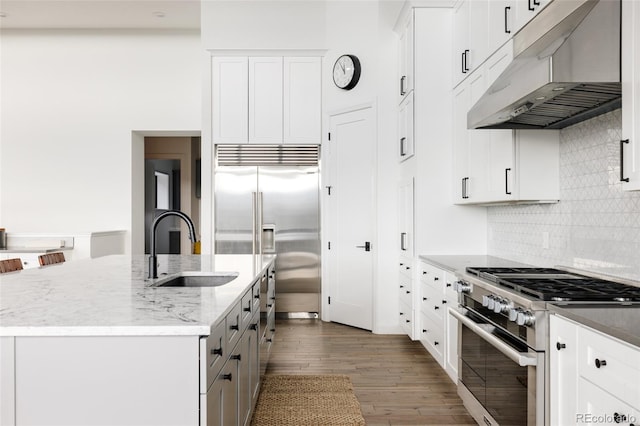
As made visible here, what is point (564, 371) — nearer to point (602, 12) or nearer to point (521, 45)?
point (602, 12)

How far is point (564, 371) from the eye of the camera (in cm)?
182

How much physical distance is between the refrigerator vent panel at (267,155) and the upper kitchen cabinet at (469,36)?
2.15m

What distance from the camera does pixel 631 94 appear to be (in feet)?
6.09

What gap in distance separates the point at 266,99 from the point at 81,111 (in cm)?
283

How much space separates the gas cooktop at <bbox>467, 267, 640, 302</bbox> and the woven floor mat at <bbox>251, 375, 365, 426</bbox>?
3.94 feet

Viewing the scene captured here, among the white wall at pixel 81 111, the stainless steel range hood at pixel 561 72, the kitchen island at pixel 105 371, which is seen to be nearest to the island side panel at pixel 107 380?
the kitchen island at pixel 105 371

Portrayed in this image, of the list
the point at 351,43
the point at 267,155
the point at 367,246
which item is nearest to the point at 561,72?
the point at 367,246

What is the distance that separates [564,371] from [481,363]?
726mm

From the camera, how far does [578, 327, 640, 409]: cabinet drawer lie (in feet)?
4.52

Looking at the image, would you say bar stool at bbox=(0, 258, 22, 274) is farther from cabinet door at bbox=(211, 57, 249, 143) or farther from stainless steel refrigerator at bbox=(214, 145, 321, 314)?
cabinet door at bbox=(211, 57, 249, 143)

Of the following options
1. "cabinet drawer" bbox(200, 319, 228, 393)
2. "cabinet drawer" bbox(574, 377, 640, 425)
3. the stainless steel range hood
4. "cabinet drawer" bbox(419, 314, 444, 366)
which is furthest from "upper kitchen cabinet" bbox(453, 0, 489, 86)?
"cabinet drawer" bbox(200, 319, 228, 393)

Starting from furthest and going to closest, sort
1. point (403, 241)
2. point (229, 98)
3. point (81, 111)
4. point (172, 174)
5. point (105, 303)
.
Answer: point (172, 174)
point (81, 111)
point (229, 98)
point (403, 241)
point (105, 303)

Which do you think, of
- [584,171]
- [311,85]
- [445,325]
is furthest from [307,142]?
[584,171]

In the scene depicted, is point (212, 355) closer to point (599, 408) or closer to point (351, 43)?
point (599, 408)
